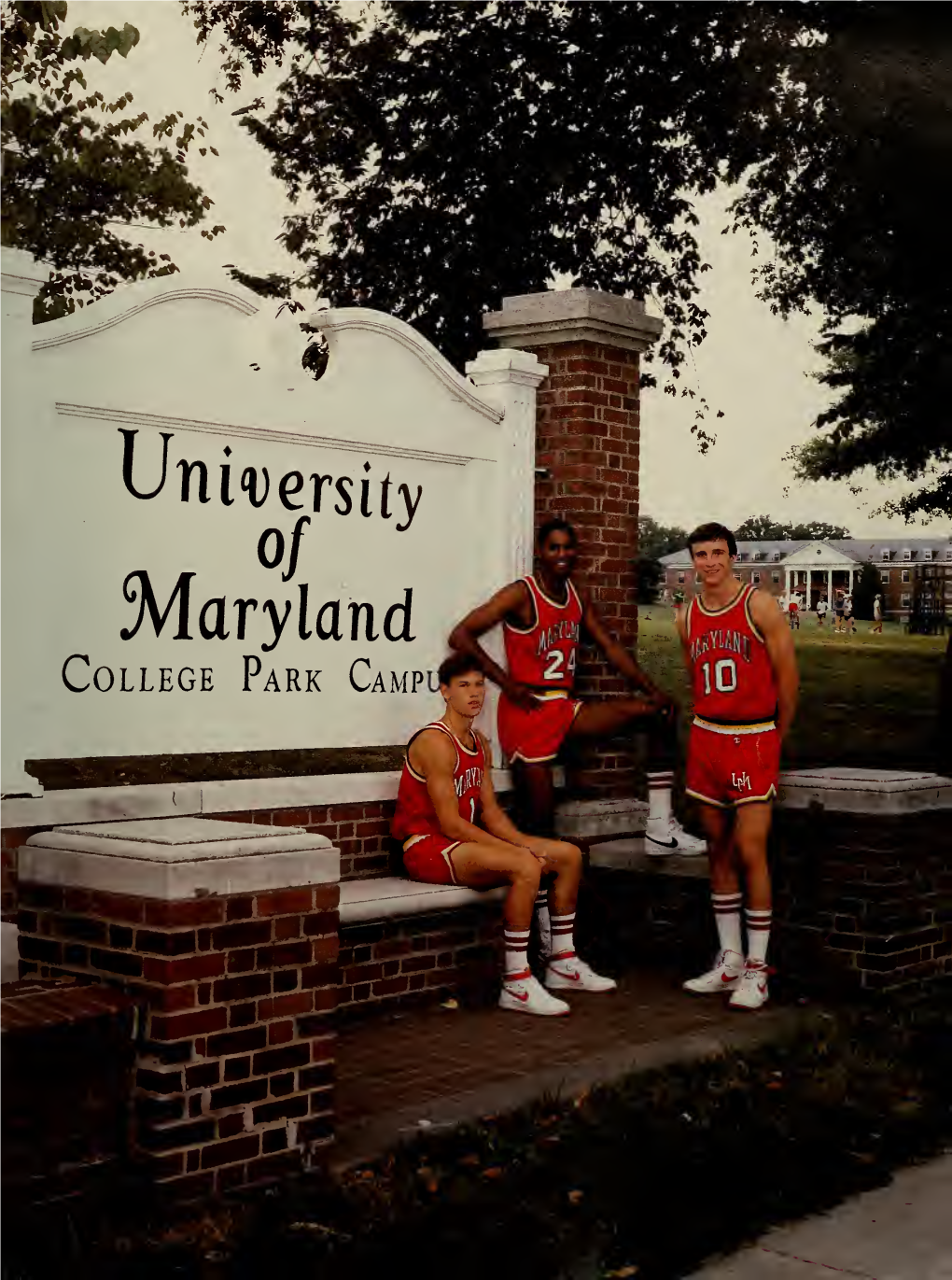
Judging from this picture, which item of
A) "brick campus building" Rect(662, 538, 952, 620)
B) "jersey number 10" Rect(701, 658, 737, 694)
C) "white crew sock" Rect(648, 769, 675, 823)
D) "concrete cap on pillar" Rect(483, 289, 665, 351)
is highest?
"brick campus building" Rect(662, 538, 952, 620)

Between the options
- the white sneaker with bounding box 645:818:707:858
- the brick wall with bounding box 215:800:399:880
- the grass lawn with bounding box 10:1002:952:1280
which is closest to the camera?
the grass lawn with bounding box 10:1002:952:1280

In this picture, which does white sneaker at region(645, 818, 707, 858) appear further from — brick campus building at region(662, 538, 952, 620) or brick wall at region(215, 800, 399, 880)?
brick campus building at region(662, 538, 952, 620)

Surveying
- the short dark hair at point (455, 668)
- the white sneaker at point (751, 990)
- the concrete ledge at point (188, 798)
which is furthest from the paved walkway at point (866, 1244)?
the concrete ledge at point (188, 798)

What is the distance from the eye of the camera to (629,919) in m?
8.19

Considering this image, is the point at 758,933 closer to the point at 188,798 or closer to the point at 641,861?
the point at 641,861

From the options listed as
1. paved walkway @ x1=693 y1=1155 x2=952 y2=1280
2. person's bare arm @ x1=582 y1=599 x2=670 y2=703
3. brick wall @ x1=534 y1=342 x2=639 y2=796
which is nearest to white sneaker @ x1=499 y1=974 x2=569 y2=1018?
brick wall @ x1=534 y1=342 x2=639 y2=796

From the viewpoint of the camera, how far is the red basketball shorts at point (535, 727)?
26.1ft

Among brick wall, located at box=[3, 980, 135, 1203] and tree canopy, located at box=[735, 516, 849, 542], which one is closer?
brick wall, located at box=[3, 980, 135, 1203]

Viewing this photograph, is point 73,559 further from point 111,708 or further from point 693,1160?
point 693,1160

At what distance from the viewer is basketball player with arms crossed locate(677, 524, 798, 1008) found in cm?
719

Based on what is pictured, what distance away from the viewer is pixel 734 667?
284 inches

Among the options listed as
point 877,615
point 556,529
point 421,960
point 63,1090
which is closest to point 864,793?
point 556,529

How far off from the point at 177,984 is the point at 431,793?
93.5 inches

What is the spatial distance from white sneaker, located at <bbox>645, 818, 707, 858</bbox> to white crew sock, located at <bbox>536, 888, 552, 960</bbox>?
74cm
